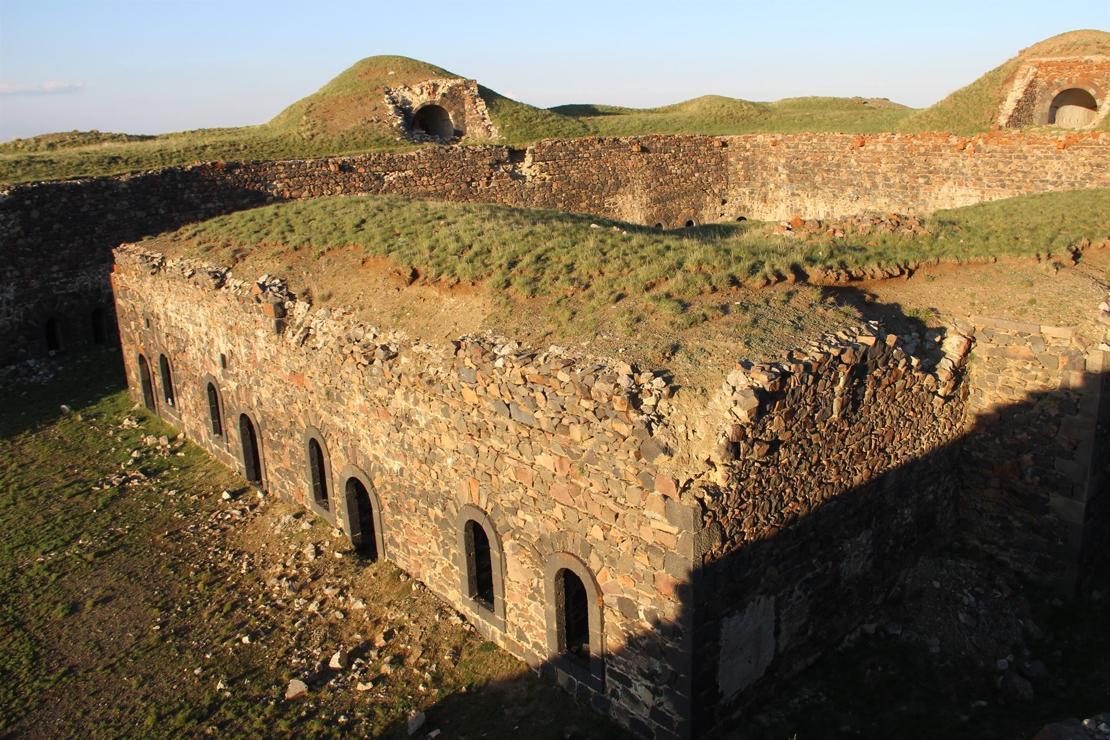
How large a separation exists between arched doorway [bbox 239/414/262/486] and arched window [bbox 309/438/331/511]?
179cm

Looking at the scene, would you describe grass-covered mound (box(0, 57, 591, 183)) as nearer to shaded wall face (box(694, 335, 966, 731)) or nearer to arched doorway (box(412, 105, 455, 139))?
arched doorway (box(412, 105, 455, 139))

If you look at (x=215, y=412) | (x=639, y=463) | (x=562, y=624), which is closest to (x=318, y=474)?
(x=215, y=412)

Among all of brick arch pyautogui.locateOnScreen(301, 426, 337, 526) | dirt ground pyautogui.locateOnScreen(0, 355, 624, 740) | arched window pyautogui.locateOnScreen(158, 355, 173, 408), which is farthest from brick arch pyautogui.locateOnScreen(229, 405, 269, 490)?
arched window pyautogui.locateOnScreen(158, 355, 173, 408)

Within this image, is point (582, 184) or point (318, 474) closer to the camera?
point (318, 474)

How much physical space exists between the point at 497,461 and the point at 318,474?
465 cm

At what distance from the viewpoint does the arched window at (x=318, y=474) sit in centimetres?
1197

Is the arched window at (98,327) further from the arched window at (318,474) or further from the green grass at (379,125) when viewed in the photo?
the arched window at (318,474)

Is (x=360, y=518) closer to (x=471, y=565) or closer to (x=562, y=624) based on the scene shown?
(x=471, y=565)

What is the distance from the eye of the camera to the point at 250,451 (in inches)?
538

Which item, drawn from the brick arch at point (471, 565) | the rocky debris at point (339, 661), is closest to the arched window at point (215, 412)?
the rocky debris at point (339, 661)

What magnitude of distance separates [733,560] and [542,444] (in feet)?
6.76

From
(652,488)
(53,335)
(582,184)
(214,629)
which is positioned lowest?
(214,629)

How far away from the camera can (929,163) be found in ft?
80.6

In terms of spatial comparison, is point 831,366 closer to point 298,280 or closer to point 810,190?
point 298,280
